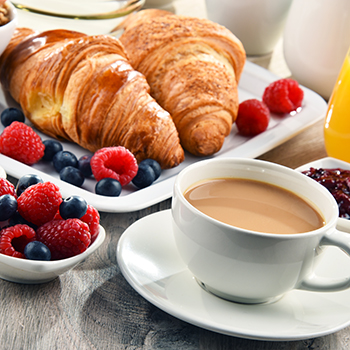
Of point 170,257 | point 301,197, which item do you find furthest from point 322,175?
point 170,257

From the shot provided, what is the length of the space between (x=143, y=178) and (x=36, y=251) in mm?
461

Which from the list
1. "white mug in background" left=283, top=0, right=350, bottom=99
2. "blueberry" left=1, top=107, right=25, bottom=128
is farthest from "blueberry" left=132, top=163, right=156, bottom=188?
"white mug in background" left=283, top=0, right=350, bottom=99

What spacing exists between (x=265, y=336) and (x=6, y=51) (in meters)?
1.19

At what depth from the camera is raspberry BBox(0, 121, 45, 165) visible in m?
1.16

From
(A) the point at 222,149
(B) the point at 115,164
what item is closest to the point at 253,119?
(A) the point at 222,149

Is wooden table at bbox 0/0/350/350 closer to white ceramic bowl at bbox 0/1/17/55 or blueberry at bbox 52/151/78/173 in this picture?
blueberry at bbox 52/151/78/173

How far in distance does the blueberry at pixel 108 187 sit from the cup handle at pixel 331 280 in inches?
19.4

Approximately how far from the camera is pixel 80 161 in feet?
3.90

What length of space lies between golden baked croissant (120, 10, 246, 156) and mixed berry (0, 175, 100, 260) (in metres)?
0.59

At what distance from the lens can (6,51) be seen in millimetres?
1469

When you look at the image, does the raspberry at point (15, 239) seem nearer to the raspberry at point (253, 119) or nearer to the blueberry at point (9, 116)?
the blueberry at point (9, 116)

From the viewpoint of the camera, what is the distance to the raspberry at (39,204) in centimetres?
79

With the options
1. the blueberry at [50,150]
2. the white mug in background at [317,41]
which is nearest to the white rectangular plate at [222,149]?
the blueberry at [50,150]

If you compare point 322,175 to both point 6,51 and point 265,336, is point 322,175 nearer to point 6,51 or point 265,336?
point 265,336
